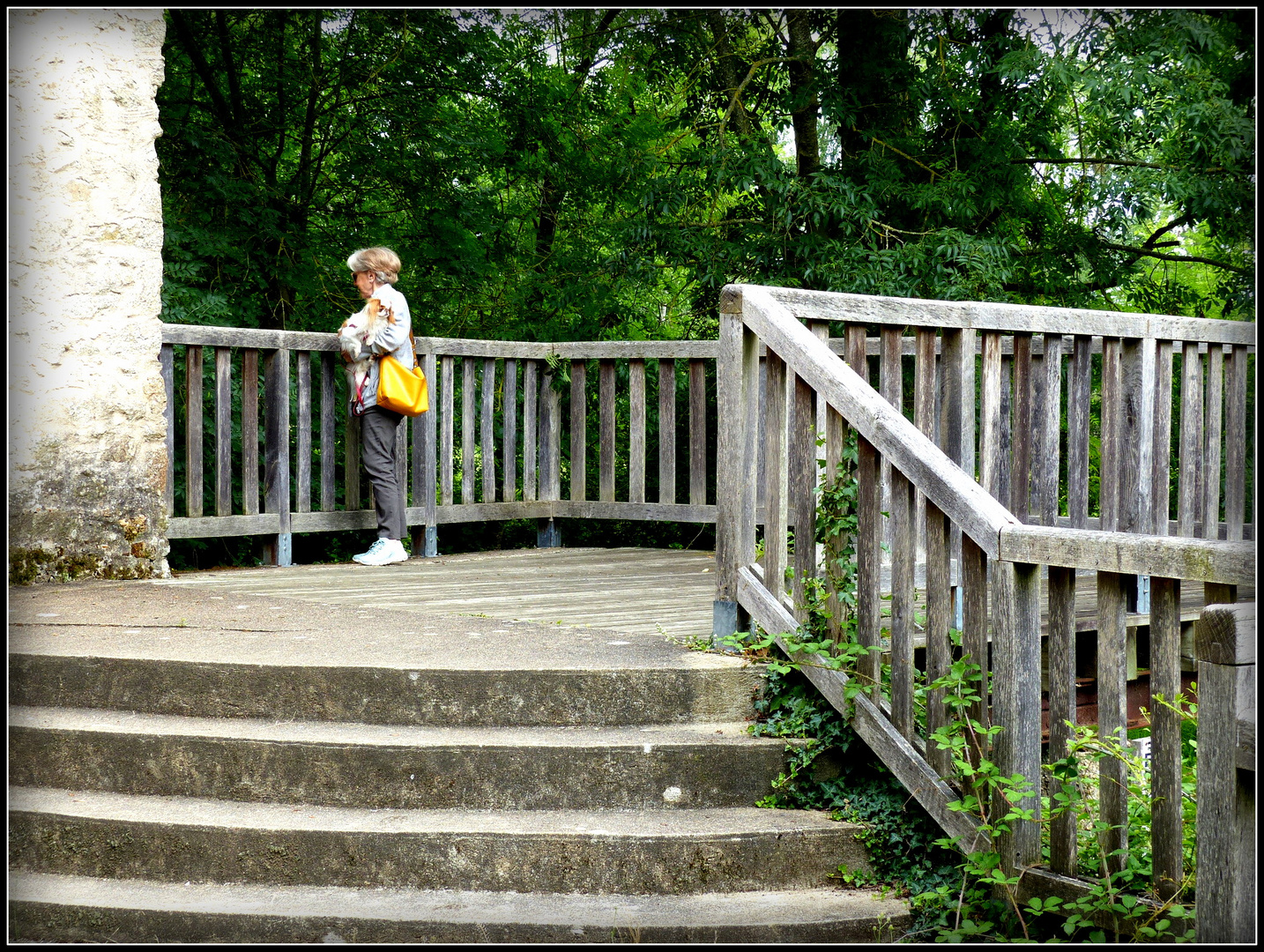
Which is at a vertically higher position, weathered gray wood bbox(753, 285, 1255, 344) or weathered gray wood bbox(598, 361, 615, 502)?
weathered gray wood bbox(753, 285, 1255, 344)

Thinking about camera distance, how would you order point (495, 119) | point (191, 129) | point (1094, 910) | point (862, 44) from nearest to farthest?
point (1094, 910), point (191, 129), point (862, 44), point (495, 119)

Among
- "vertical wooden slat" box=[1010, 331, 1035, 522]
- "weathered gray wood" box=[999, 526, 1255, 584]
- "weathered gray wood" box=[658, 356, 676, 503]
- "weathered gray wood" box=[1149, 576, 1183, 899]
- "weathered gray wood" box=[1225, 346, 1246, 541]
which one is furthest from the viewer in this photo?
"weathered gray wood" box=[658, 356, 676, 503]

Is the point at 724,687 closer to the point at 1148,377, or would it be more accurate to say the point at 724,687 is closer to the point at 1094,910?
the point at 1094,910

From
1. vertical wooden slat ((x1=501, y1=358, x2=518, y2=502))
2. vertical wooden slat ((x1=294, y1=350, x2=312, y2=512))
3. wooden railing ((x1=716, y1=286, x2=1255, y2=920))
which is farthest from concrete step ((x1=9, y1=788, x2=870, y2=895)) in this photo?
vertical wooden slat ((x1=501, y1=358, x2=518, y2=502))

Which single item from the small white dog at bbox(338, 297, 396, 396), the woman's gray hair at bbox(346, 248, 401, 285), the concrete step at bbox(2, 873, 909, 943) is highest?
the woman's gray hair at bbox(346, 248, 401, 285)

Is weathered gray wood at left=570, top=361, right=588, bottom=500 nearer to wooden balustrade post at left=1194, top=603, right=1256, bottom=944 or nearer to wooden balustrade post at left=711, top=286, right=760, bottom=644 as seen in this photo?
wooden balustrade post at left=711, top=286, right=760, bottom=644

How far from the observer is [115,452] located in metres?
5.15

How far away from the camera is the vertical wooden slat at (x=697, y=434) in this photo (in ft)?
22.8

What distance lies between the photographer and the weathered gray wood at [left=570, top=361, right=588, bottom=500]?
7.44 meters

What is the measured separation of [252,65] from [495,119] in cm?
209

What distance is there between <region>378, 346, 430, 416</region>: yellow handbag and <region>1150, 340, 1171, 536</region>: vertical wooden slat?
378cm

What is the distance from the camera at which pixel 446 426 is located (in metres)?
7.08

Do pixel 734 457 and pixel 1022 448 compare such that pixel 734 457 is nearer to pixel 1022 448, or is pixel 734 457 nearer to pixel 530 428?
pixel 1022 448

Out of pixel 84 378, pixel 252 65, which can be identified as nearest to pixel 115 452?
pixel 84 378
